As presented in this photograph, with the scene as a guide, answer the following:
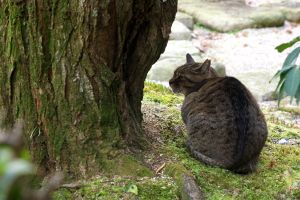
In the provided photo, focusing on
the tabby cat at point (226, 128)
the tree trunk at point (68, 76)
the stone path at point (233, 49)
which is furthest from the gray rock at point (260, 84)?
the tree trunk at point (68, 76)

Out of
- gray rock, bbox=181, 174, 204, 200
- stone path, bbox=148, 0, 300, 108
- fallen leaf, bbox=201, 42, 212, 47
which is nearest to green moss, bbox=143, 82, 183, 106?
stone path, bbox=148, 0, 300, 108

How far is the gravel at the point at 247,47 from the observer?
10023 mm

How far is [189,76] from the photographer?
15.4 feet

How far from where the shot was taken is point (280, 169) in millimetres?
3670

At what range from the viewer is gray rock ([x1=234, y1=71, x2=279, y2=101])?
7.76m

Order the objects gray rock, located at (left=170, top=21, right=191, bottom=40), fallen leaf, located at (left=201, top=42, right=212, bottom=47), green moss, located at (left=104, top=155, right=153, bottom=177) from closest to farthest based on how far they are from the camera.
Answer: green moss, located at (left=104, top=155, right=153, bottom=177)
gray rock, located at (left=170, top=21, right=191, bottom=40)
fallen leaf, located at (left=201, top=42, right=212, bottom=47)

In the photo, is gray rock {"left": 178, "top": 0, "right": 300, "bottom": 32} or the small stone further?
gray rock {"left": 178, "top": 0, "right": 300, "bottom": 32}

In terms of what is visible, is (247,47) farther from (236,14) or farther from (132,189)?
(132,189)

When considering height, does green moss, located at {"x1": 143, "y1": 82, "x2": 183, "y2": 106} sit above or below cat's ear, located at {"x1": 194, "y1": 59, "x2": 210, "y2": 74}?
below

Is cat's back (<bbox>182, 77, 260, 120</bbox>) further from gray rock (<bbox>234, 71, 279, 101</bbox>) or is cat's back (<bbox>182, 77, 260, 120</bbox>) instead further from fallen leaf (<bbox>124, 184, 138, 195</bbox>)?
gray rock (<bbox>234, 71, 279, 101</bbox>)

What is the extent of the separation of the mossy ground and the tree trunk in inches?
10.1

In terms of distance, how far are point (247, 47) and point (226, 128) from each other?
8.06 m

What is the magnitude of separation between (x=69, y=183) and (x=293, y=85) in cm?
193

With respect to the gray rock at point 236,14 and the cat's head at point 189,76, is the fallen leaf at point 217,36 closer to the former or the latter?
the gray rock at point 236,14
